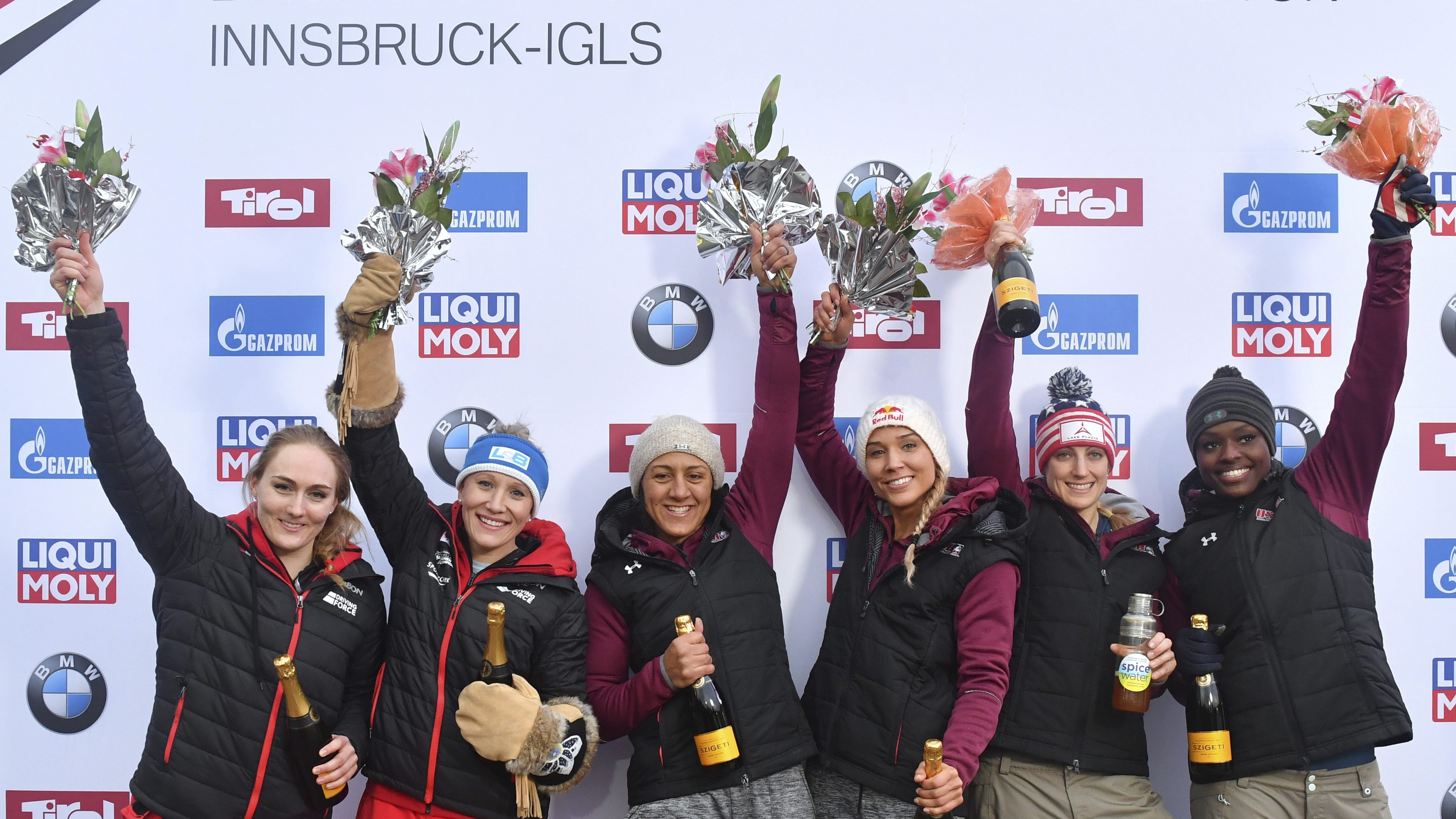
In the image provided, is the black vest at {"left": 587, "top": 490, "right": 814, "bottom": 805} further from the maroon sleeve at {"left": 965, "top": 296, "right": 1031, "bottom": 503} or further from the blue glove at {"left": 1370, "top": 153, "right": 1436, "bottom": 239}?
the blue glove at {"left": 1370, "top": 153, "right": 1436, "bottom": 239}

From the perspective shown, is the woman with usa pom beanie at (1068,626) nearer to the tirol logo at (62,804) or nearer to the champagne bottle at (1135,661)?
the champagne bottle at (1135,661)

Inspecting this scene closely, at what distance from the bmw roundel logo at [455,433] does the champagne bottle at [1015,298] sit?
5.41ft

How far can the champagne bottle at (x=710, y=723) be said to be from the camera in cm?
227

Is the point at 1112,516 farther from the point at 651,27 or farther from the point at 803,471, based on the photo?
the point at 651,27

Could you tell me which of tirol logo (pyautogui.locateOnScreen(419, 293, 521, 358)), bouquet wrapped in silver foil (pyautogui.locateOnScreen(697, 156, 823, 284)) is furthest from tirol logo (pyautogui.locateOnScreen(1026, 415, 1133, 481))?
tirol logo (pyautogui.locateOnScreen(419, 293, 521, 358))

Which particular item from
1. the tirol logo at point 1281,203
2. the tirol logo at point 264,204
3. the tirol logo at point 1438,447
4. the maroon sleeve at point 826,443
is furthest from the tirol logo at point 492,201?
the tirol logo at point 1438,447

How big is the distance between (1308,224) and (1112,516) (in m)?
1.29

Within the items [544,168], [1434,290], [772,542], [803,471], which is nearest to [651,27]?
[544,168]

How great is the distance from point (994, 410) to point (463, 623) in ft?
5.37

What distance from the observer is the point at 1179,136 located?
2969 mm

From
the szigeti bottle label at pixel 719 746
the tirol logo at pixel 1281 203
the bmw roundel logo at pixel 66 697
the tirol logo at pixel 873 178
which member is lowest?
the bmw roundel logo at pixel 66 697

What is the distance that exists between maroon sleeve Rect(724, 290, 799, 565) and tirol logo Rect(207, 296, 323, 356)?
152 centimetres

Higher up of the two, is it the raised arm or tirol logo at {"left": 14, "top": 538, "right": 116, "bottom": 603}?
the raised arm

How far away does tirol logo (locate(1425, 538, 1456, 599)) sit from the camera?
2916mm
